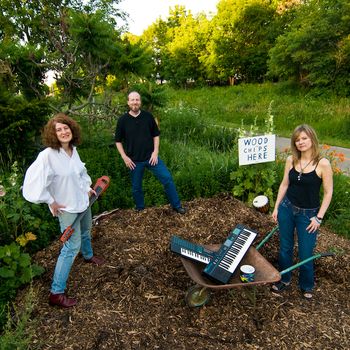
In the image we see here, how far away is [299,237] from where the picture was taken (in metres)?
2.98

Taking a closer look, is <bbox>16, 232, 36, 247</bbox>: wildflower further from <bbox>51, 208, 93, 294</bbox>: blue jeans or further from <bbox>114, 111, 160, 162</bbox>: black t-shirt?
<bbox>114, 111, 160, 162</bbox>: black t-shirt

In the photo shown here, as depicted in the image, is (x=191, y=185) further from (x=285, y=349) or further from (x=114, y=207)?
(x=285, y=349)

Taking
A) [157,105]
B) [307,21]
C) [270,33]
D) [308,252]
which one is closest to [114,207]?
[157,105]

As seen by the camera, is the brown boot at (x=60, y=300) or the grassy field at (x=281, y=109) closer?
the brown boot at (x=60, y=300)

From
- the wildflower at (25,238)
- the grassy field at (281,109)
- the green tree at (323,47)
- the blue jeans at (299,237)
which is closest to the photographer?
the blue jeans at (299,237)

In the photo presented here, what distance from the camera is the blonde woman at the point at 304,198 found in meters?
2.76

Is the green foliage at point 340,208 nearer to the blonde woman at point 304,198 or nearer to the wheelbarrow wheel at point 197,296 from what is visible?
the blonde woman at point 304,198

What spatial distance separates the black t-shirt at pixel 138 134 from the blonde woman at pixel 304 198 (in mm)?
1821

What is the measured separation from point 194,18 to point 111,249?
34.4 metres

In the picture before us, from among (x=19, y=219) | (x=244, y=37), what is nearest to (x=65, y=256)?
(x=19, y=219)

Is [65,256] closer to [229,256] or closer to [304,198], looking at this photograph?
[229,256]

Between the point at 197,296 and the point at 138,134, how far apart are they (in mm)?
2160

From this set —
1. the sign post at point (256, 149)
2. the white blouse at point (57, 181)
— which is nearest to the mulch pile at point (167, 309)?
the white blouse at point (57, 181)

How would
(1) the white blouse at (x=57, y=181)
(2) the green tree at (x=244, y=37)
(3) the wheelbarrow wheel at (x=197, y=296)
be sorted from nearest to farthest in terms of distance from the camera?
(1) the white blouse at (x=57, y=181), (3) the wheelbarrow wheel at (x=197, y=296), (2) the green tree at (x=244, y=37)
